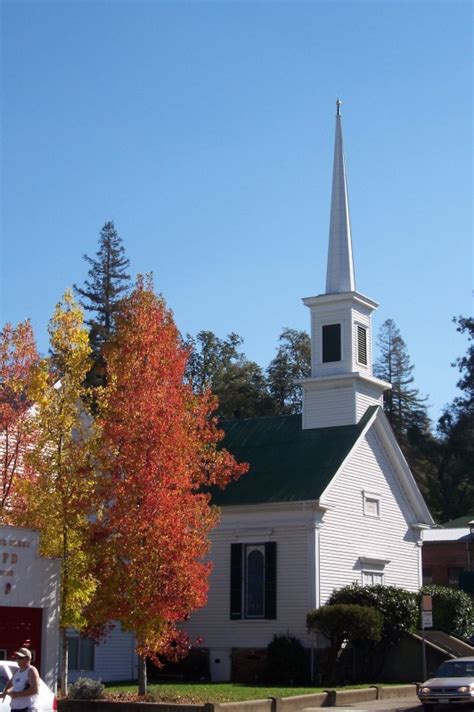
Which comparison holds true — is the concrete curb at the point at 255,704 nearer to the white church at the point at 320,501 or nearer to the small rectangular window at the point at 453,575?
the white church at the point at 320,501

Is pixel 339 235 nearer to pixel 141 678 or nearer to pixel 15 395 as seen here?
pixel 15 395

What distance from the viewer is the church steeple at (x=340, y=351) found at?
125 feet

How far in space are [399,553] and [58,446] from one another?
1799 cm

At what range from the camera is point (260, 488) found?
34.9 meters

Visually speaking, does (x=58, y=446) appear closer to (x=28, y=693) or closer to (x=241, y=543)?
(x=28, y=693)

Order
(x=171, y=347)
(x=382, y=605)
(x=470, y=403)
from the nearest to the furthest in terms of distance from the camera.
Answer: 1. (x=171, y=347)
2. (x=382, y=605)
3. (x=470, y=403)

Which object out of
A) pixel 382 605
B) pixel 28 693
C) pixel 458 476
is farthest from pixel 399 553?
pixel 458 476

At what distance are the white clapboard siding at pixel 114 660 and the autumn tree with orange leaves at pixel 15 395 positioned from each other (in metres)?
7.44

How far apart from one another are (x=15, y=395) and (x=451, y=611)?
705 inches

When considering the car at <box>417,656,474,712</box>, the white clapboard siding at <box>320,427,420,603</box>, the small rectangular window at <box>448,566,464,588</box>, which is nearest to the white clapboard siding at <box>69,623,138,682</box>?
the white clapboard siding at <box>320,427,420,603</box>

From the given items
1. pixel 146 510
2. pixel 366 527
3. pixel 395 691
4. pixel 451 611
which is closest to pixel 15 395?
pixel 146 510

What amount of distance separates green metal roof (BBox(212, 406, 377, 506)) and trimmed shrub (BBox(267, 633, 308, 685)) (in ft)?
14.4

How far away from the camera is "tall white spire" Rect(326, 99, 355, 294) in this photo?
3959 cm

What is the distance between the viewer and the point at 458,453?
7994 centimetres
